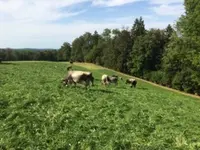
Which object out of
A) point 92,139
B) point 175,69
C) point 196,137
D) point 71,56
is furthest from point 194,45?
point 71,56

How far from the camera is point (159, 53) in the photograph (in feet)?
290

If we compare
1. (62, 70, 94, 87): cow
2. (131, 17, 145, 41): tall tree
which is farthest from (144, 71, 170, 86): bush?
(62, 70, 94, 87): cow

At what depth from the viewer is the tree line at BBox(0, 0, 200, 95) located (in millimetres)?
48844

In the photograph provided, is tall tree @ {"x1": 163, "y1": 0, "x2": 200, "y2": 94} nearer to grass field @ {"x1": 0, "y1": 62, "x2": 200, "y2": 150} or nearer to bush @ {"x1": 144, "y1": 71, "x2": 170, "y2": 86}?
bush @ {"x1": 144, "y1": 71, "x2": 170, "y2": 86}

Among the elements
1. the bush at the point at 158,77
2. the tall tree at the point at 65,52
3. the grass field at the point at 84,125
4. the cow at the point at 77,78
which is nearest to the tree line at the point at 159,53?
the bush at the point at 158,77

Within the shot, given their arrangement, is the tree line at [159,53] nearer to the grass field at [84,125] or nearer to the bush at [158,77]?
the bush at [158,77]

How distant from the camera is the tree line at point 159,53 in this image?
160ft

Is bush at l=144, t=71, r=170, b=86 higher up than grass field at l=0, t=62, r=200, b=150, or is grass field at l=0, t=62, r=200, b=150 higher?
grass field at l=0, t=62, r=200, b=150

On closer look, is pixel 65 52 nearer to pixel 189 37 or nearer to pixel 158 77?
pixel 158 77

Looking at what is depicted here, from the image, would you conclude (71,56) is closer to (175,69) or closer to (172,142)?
(175,69)

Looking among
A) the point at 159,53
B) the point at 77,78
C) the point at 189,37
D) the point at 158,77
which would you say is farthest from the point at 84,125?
the point at 159,53

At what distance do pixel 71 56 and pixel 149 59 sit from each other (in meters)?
73.2

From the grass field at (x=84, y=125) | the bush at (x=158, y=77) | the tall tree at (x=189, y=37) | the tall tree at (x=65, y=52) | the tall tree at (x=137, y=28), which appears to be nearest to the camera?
the grass field at (x=84, y=125)

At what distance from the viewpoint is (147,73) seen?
89000 millimetres
